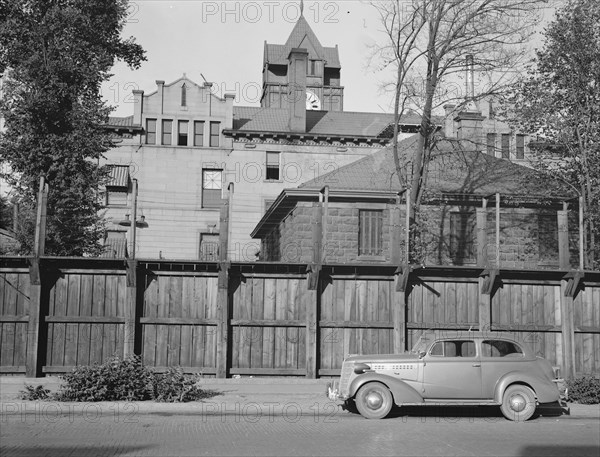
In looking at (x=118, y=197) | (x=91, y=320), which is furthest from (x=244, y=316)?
(x=118, y=197)

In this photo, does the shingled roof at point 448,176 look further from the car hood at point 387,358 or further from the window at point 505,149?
the car hood at point 387,358

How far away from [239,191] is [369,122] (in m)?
12.3

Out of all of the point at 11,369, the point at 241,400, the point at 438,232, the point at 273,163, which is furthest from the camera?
the point at 273,163

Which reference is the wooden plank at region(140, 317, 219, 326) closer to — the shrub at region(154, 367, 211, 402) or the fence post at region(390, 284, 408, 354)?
the shrub at region(154, 367, 211, 402)

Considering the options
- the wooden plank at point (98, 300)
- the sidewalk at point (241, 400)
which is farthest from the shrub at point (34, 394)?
the wooden plank at point (98, 300)

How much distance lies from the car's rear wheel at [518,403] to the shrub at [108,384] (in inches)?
283

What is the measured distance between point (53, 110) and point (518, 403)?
2069 centimetres

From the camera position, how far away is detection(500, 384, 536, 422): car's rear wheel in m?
14.3

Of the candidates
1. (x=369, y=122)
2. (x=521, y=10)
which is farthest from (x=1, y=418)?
(x=369, y=122)

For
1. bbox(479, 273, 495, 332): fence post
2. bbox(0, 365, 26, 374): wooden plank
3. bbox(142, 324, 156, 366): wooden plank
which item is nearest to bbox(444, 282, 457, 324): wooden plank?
bbox(479, 273, 495, 332): fence post

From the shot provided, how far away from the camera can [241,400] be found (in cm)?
1584

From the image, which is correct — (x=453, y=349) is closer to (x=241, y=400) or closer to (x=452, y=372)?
(x=452, y=372)

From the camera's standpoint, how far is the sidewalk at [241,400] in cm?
1489

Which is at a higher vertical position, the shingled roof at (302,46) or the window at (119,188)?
the shingled roof at (302,46)
